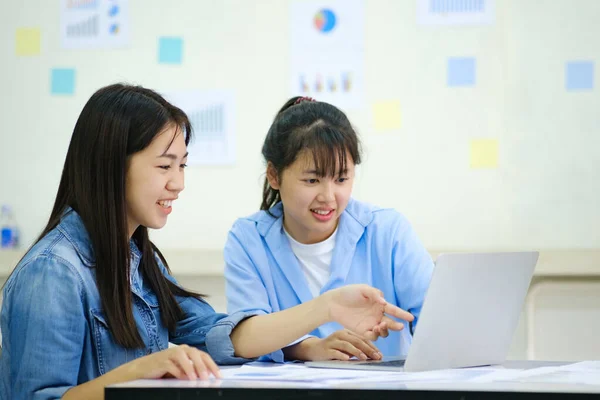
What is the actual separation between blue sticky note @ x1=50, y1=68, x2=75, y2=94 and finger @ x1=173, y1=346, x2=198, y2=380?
227 cm

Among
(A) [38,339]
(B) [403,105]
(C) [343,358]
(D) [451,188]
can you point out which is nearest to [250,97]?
(B) [403,105]

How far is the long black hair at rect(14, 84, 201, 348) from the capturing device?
1363mm

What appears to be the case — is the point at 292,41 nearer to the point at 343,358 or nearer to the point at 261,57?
the point at 261,57

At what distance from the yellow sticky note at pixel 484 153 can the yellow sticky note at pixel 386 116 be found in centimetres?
29

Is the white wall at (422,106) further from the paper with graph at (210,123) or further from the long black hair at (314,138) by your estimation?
the long black hair at (314,138)

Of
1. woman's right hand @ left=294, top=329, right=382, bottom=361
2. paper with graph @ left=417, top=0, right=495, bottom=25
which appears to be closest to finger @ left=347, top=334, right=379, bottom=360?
woman's right hand @ left=294, top=329, right=382, bottom=361

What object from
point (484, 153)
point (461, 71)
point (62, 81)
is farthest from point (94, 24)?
point (484, 153)

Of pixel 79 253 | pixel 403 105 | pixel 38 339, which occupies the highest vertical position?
pixel 403 105

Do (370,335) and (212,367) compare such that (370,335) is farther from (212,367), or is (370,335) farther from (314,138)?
(314,138)

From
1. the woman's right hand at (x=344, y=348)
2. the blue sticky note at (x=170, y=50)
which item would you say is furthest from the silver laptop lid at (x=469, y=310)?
the blue sticky note at (x=170, y=50)

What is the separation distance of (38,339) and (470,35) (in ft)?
6.98

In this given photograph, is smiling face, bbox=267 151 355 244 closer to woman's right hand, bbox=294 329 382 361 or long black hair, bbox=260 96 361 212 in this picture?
long black hair, bbox=260 96 361 212

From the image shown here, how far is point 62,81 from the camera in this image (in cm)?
312

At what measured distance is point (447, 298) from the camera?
3.95 feet
